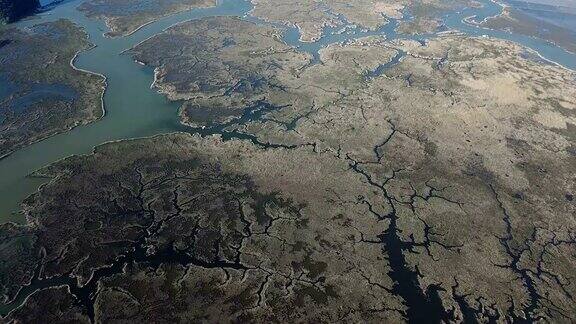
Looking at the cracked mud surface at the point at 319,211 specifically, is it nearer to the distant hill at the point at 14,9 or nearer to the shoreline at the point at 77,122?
the shoreline at the point at 77,122

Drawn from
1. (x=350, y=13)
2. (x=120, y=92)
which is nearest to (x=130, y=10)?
(x=120, y=92)

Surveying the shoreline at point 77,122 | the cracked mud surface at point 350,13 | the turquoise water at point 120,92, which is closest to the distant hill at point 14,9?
the turquoise water at point 120,92

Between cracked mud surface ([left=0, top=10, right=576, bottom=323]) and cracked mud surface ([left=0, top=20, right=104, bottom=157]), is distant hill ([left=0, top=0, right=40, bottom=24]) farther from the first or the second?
cracked mud surface ([left=0, top=10, right=576, bottom=323])

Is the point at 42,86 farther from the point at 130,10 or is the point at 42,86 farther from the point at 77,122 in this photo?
the point at 130,10

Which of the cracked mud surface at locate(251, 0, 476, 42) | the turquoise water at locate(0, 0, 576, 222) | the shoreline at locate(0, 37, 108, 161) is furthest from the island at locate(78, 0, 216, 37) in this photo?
the cracked mud surface at locate(251, 0, 476, 42)

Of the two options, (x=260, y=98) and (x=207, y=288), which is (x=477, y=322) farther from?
(x=260, y=98)

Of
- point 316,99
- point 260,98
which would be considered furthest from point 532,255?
point 260,98
